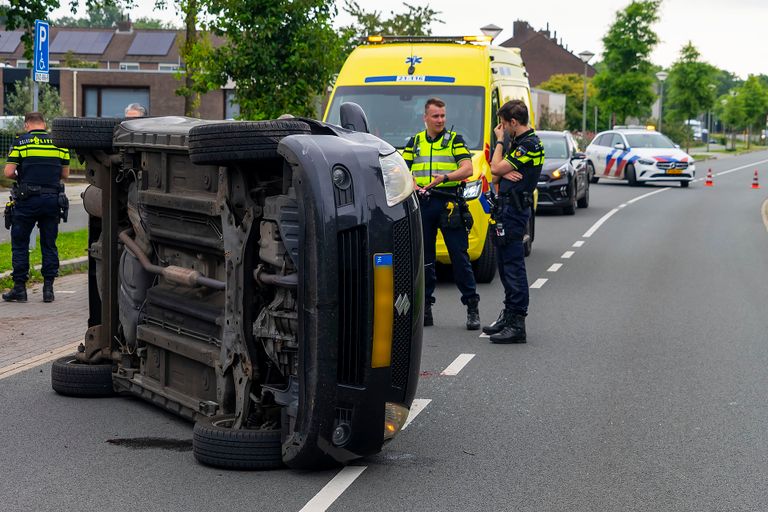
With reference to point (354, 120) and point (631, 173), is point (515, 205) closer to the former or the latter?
point (354, 120)

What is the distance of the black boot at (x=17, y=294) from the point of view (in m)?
12.0

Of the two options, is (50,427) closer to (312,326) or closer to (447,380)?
(312,326)

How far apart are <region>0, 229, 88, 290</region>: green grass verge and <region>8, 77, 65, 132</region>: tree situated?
19.6 meters

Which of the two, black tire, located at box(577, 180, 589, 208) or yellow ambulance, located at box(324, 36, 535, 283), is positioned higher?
yellow ambulance, located at box(324, 36, 535, 283)

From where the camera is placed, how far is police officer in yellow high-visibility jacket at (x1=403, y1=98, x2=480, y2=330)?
10.5m

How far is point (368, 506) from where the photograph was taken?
5426mm

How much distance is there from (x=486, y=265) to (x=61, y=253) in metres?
5.43

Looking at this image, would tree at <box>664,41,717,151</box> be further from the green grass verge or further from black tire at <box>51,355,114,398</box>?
black tire at <box>51,355,114,398</box>

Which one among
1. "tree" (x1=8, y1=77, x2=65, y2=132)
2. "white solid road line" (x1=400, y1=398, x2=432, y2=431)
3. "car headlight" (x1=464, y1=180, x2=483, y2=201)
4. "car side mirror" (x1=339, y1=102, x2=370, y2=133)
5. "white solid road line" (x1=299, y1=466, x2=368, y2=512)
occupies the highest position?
"tree" (x1=8, y1=77, x2=65, y2=132)

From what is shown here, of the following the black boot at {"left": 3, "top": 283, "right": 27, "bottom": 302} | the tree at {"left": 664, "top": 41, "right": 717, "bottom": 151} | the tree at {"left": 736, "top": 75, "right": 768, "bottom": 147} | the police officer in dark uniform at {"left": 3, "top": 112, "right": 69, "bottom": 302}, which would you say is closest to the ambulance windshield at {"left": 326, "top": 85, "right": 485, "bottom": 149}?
the police officer in dark uniform at {"left": 3, "top": 112, "right": 69, "bottom": 302}

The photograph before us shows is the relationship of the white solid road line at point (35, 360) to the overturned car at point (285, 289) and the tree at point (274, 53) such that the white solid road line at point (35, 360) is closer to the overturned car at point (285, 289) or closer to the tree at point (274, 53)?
the overturned car at point (285, 289)

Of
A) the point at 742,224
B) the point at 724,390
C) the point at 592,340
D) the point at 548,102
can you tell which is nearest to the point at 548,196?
the point at 742,224

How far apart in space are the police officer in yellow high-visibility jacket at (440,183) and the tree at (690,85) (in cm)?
6604

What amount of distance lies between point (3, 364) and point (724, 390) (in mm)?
5050
